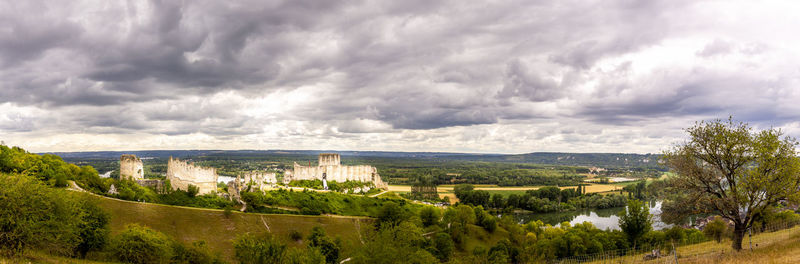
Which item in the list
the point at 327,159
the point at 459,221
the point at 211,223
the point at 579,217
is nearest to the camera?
the point at 211,223

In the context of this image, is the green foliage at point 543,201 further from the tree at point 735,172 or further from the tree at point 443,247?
the tree at point 735,172

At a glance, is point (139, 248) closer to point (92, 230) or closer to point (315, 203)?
point (92, 230)

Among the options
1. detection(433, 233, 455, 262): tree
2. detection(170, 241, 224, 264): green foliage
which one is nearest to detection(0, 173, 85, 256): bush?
detection(170, 241, 224, 264): green foliage

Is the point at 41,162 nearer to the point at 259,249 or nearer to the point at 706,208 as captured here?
the point at 259,249

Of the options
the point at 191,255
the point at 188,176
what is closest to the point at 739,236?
the point at 191,255

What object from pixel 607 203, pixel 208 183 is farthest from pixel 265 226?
pixel 607 203

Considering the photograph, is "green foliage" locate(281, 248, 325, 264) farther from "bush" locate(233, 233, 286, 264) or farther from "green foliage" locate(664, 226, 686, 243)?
"green foliage" locate(664, 226, 686, 243)

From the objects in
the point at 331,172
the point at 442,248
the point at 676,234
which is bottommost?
the point at 442,248
